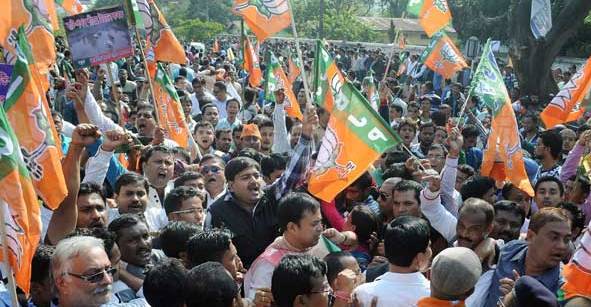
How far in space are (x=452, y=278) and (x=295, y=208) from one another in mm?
1286

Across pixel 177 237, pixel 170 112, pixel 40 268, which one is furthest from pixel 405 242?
A: pixel 170 112

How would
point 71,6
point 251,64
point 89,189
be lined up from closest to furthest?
point 89,189 → point 71,6 → point 251,64

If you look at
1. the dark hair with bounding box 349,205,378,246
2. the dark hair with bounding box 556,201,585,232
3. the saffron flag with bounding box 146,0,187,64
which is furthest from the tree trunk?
the dark hair with bounding box 349,205,378,246

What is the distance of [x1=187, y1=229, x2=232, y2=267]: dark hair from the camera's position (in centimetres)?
399

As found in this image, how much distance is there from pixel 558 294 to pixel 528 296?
2.08ft

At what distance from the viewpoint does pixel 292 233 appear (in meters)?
4.39

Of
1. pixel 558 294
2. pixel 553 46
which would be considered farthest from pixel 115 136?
pixel 553 46

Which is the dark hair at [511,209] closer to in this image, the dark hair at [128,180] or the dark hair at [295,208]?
the dark hair at [295,208]

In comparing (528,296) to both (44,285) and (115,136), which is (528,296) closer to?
(44,285)

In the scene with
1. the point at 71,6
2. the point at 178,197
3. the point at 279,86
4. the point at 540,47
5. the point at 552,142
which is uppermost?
the point at 71,6

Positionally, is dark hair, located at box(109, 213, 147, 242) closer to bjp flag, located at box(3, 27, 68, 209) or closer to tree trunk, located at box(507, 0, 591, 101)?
bjp flag, located at box(3, 27, 68, 209)

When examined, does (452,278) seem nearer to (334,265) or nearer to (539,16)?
(334,265)

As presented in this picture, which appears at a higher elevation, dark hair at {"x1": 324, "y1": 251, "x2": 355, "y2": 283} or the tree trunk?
dark hair at {"x1": 324, "y1": 251, "x2": 355, "y2": 283}

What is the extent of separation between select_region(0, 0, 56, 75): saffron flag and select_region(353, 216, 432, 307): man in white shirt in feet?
10.0
